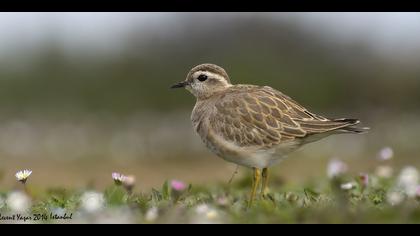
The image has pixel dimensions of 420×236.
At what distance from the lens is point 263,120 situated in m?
9.63

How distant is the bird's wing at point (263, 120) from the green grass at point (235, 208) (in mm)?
752

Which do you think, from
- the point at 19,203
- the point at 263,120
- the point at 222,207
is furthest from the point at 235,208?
the point at 19,203

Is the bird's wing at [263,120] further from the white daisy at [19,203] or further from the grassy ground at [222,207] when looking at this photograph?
the white daisy at [19,203]

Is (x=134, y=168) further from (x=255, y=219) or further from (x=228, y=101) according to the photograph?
(x=255, y=219)

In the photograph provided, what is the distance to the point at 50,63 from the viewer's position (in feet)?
103

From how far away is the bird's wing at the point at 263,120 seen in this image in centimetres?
948

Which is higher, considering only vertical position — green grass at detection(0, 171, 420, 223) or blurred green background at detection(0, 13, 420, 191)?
blurred green background at detection(0, 13, 420, 191)

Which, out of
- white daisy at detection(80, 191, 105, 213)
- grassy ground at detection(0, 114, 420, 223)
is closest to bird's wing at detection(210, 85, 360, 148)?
grassy ground at detection(0, 114, 420, 223)

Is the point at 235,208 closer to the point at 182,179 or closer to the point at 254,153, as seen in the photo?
the point at 254,153

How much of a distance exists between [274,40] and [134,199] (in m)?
23.9

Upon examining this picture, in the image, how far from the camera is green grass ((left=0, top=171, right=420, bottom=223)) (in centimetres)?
726

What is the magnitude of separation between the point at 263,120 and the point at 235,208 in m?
1.75

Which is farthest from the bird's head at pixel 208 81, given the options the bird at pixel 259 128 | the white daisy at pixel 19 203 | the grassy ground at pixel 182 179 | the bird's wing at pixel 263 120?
the white daisy at pixel 19 203

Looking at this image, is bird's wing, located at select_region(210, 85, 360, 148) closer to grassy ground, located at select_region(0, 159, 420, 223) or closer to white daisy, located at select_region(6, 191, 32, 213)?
grassy ground, located at select_region(0, 159, 420, 223)
